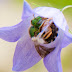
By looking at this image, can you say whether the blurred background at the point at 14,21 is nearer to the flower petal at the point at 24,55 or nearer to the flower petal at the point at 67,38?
the flower petal at the point at 24,55

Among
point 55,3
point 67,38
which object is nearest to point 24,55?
point 67,38

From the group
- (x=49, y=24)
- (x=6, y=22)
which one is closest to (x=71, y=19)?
(x=49, y=24)

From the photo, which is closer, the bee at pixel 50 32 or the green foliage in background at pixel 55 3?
the bee at pixel 50 32

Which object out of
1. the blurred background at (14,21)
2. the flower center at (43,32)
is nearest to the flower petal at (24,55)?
the flower center at (43,32)

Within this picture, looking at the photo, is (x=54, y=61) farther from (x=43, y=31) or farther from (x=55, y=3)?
(x=55, y=3)

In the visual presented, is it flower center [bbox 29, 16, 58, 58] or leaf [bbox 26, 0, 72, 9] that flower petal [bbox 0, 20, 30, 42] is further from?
leaf [bbox 26, 0, 72, 9]
